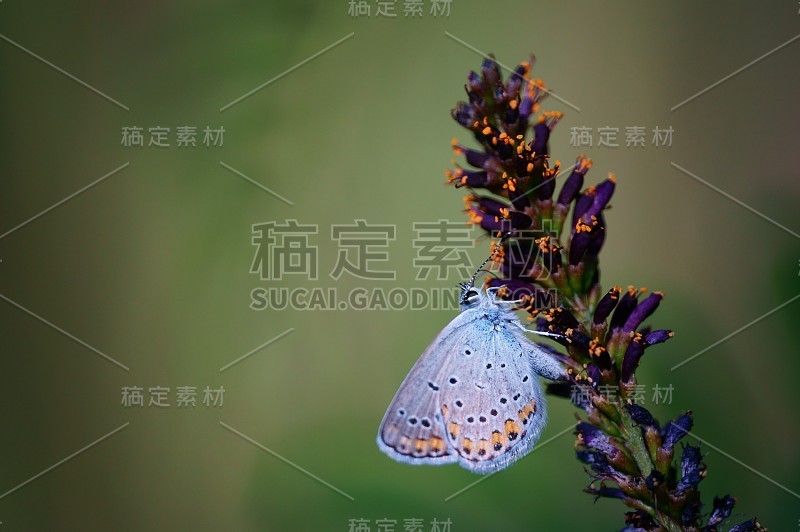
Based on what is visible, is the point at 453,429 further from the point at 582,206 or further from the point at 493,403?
the point at 582,206

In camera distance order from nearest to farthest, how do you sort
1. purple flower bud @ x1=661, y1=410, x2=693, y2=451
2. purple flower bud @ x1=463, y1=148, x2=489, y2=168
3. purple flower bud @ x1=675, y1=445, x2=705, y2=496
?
purple flower bud @ x1=675, y1=445, x2=705, y2=496 < purple flower bud @ x1=661, y1=410, x2=693, y2=451 < purple flower bud @ x1=463, y1=148, x2=489, y2=168

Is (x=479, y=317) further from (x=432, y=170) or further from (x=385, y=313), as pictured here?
(x=432, y=170)

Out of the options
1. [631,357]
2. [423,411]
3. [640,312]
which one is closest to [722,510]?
[631,357]

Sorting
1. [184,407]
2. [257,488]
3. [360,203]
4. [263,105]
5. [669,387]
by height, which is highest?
[263,105]

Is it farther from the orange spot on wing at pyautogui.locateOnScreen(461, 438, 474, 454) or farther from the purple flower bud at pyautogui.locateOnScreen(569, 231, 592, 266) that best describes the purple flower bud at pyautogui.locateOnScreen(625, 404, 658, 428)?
the orange spot on wing at pyautogui.locateOnScreen(461, 438, 474, 454)

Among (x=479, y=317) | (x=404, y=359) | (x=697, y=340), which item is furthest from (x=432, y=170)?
(x=697, y=340)

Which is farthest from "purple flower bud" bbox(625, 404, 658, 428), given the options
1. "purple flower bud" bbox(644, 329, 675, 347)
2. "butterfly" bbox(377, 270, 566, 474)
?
"butterfly" bbox(377, 270, 566, 474)
